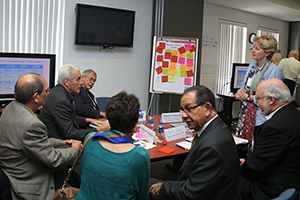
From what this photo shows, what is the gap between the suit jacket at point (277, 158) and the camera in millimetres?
1681

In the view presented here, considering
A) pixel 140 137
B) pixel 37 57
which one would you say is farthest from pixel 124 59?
pixel 140 137

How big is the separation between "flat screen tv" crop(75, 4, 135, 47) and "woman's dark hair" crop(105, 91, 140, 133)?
3.09 m

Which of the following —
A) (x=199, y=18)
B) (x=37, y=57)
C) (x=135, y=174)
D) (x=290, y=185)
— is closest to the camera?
(x=135, y=174)

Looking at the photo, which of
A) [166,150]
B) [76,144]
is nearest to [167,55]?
[166,150]

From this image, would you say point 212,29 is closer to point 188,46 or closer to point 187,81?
point 188,46

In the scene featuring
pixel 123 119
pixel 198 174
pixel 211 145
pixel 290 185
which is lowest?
pixel 290 185

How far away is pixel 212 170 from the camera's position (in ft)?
4.37

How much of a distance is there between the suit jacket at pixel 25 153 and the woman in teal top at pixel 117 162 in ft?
1.76

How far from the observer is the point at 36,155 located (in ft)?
5.79

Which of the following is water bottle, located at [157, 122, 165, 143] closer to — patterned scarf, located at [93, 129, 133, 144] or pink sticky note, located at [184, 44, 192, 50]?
patterned scarf, located at [93, 129, 133, 144]

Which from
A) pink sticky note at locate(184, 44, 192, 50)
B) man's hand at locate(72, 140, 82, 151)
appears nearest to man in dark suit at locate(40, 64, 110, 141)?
man's hand at locate(72, 140, 82, 151)

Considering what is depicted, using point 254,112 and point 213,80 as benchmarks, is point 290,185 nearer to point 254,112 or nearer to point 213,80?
point 254,112

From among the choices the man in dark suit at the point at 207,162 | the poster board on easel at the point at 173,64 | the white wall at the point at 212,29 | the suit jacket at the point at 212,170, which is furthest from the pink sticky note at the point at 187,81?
the suit jacket at the point at 212,170

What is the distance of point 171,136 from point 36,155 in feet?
4.21
